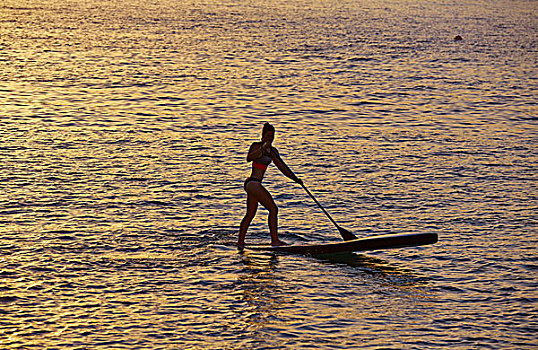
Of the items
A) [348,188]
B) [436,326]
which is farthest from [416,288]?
[348,188]

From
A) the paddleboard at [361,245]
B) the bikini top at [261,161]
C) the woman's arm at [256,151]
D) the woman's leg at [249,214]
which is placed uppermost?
the woman's arm at [256,151]

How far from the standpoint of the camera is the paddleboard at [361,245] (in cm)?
1279

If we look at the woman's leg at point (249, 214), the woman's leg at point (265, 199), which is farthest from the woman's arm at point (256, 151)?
the woman's leg at point (249, 214)

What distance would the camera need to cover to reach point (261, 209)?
16.5m

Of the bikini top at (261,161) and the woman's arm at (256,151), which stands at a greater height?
the woman's arm at (256,151)

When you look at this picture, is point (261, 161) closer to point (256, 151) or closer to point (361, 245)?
point (256, 151)

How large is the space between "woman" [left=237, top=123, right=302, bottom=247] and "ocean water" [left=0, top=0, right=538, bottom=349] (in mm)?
466

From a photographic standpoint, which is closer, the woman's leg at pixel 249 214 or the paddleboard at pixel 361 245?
the paddleboard at pixel 361 245

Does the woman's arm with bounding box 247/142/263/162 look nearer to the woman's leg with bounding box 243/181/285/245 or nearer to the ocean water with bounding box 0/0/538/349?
the woman's leg with bounding box 243/181/285/245

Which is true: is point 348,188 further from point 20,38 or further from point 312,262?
point 20,38

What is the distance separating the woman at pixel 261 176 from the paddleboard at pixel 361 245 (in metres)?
0.21

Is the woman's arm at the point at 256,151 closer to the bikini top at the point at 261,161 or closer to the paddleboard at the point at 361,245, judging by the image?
the bikini top at the point at 261,161

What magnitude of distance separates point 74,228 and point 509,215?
24.7 ft

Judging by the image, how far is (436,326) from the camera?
10922 millimetres
